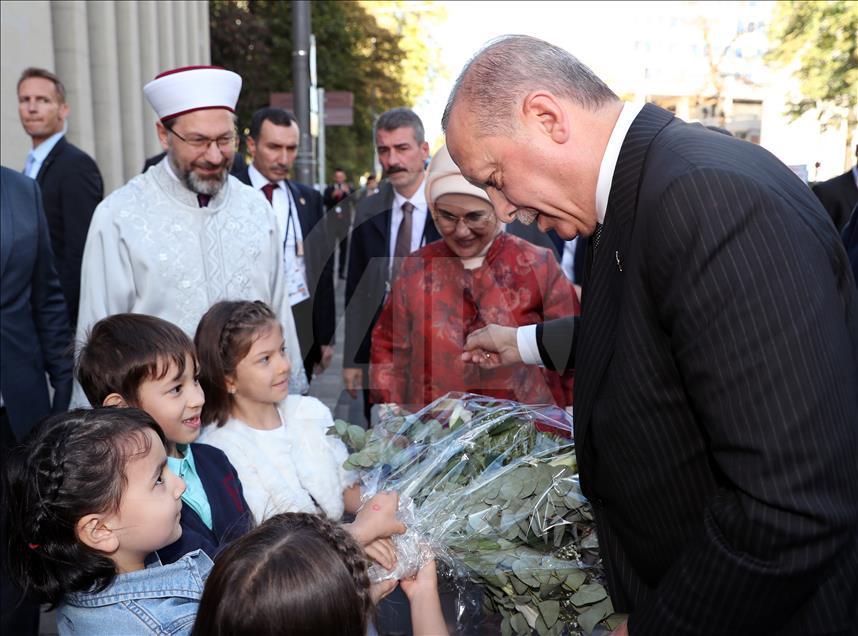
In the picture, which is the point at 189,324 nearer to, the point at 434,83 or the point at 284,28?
the point at 284,28

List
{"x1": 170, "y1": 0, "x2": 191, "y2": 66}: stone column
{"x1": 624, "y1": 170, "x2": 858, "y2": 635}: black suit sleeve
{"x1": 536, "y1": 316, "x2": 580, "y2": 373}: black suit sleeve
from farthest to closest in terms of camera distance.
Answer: {"x1": 170, "y1": 0, "x2": 191, "y2": 66}: stone column
{"x1": 536, "y1": 316, "x2": 580, "y2": 373}: black suit sleeve
{"x1": 624, "y1": 170, "x2": 858, "y2": 635}: black suit sleeve

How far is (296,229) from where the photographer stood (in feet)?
17.6

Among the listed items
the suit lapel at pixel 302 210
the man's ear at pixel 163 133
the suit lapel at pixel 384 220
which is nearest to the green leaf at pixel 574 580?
the man's ear at pixel 163 133

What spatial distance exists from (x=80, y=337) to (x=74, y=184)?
184cm

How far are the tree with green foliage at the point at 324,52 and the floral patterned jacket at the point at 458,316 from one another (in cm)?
1889

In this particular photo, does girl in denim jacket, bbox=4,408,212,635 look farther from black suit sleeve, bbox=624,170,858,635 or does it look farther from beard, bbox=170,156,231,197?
beard, bbox=170,156,231,197

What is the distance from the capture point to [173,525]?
6.49 ft

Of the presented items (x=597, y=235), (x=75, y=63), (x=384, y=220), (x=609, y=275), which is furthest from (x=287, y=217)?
(x=75, y=63)

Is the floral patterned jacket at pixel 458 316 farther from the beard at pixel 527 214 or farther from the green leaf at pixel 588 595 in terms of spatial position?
the beard at pixel 527 214

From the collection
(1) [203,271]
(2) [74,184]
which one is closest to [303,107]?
(2) [74,184]

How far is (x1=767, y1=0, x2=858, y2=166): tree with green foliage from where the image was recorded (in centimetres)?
1752

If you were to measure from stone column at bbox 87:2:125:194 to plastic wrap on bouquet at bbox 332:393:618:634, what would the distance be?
33.4 feet

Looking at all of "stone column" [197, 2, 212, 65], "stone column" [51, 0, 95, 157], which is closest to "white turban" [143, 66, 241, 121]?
"stone column" [51, 0, 95, 157]

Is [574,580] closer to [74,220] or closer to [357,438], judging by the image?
[357,438]
